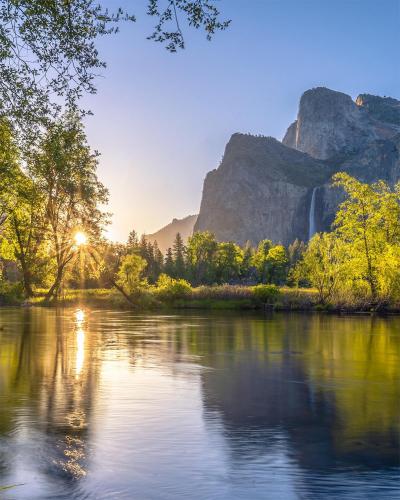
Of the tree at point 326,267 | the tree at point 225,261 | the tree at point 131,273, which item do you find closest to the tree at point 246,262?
the tree at point 225,261

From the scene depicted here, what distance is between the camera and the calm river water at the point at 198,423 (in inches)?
341

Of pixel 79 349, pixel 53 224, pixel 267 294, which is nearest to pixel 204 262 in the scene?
pixel 267 294

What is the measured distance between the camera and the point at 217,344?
28.5 metres

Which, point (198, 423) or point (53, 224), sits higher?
point (53, 224)

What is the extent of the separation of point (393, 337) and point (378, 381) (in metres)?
15.8

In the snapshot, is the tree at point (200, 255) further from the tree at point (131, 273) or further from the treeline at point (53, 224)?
the treeline at point (53, 224)

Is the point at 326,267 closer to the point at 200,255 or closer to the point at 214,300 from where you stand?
the point at 214,300

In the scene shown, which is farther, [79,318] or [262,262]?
[262,262]

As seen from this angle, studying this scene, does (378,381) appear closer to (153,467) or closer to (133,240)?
(153,467)

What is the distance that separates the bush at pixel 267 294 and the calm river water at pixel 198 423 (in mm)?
38012

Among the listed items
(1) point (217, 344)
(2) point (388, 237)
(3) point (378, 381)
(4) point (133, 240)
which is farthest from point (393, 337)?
(4) point (133, 240)

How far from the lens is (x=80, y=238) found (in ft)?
145

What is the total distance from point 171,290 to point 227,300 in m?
6.50

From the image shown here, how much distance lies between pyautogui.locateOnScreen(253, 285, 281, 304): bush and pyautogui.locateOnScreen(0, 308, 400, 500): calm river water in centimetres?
3801
